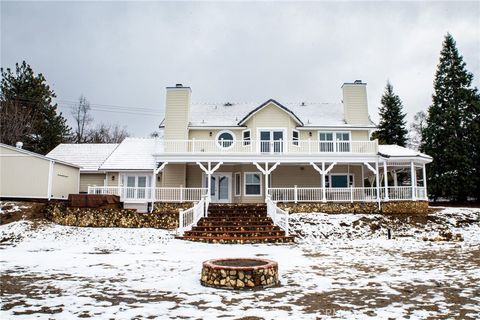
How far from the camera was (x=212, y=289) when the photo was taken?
6945mm

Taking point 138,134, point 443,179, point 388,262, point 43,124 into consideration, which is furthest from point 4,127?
point 443,179

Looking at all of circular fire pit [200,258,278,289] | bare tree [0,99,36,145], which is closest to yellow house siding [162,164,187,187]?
circular fire pit [200,258,278,289]

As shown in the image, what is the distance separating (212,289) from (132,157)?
1909cm

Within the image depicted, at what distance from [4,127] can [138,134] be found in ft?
77.8

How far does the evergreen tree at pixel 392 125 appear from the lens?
3762 centimetres

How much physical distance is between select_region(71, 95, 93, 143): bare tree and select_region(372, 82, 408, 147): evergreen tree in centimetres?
3474

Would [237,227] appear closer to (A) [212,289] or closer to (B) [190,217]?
(B) [190,217]

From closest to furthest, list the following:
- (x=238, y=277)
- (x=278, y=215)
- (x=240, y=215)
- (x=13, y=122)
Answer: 1. (x=238, y=277)
2. (x=278, y=215)
3. (x=240, y=215)
4. (x=13, y=122)

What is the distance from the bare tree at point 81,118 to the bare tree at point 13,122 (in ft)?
36.5

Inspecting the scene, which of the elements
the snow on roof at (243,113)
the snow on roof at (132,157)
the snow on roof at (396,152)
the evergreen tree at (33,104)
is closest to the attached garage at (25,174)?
the snow on roof at (132,157)

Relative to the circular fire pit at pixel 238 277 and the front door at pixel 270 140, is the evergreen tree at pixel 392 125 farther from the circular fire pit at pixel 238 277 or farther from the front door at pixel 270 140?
the circular fire pit at pixel 238 277

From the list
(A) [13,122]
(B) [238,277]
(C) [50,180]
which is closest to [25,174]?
(C) [50,180]

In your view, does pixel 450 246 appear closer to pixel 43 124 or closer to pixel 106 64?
pixel 106 64

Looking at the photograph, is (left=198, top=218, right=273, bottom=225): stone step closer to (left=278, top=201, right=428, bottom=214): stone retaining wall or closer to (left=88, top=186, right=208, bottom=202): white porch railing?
(left=278, top=201, right=428, bottom=214): stone retaining wall
